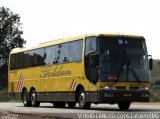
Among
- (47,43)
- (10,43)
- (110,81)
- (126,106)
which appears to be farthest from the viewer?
(10,43)

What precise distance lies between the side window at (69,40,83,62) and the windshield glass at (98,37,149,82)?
1731 mm

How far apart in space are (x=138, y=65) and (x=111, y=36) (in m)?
1.74

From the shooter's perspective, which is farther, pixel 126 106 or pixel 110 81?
pixel 126 106

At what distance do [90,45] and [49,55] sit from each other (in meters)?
5.39

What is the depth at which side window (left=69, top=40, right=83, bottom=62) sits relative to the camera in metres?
26.1

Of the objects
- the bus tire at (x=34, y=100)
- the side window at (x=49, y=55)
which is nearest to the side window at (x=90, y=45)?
the side window at (x=49, y=55)

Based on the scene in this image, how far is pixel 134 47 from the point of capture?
989 inches

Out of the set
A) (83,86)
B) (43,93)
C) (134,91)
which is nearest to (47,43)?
(43,93)

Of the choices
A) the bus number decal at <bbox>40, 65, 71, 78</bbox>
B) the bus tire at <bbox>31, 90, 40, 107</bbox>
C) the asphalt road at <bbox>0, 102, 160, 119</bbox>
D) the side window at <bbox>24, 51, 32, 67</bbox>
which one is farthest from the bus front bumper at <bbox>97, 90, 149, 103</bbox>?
the side window at <bbox>24, 51, 32, 67</bbox>

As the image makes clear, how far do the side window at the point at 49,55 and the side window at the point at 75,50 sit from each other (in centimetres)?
246

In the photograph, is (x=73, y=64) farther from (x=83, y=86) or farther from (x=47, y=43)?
(x=47, y=43)

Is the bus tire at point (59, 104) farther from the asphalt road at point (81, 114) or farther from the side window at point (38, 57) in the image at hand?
the asphalt road at point (81, 114)

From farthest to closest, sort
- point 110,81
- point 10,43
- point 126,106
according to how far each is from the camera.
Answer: point 10,43
point 126,106
point 110,81

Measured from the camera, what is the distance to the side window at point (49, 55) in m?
29.8
